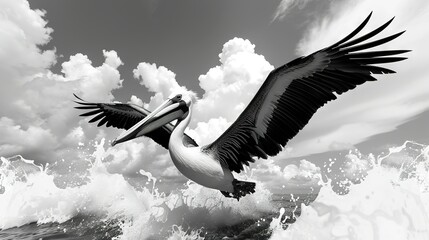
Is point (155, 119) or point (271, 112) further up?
point (155, 119)

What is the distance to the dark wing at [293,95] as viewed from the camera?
4422mm

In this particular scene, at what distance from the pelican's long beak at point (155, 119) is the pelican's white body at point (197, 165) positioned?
0.36 meters

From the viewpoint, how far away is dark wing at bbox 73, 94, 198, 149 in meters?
7.32

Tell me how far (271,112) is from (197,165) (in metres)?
1.63

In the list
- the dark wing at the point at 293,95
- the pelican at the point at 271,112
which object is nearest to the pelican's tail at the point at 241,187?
the pelican at the point at 271,112

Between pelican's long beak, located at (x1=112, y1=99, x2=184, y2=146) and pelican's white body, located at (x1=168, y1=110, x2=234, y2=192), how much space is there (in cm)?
36

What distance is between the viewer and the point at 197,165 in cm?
511

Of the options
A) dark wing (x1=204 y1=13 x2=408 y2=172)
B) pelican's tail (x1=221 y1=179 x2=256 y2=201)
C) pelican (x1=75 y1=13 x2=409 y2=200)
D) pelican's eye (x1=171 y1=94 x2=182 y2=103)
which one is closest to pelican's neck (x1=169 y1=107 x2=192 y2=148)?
pelican (x1=75 y1=13 x2=409 y2=200)

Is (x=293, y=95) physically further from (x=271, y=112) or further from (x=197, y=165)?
(x=197, y=165)

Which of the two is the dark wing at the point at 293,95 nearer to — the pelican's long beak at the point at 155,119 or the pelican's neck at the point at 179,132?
the pelican's neck at the point at 179,132

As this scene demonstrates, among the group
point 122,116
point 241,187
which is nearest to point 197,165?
point 241,187

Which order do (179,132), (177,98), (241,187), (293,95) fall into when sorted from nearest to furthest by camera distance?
(293,95), (179,132), (241,187), (177,98)

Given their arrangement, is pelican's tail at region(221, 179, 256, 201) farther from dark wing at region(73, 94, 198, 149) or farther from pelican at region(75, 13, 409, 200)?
dark wing at region(73, 94, 198, 149)

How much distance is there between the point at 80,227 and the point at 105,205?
302cm
